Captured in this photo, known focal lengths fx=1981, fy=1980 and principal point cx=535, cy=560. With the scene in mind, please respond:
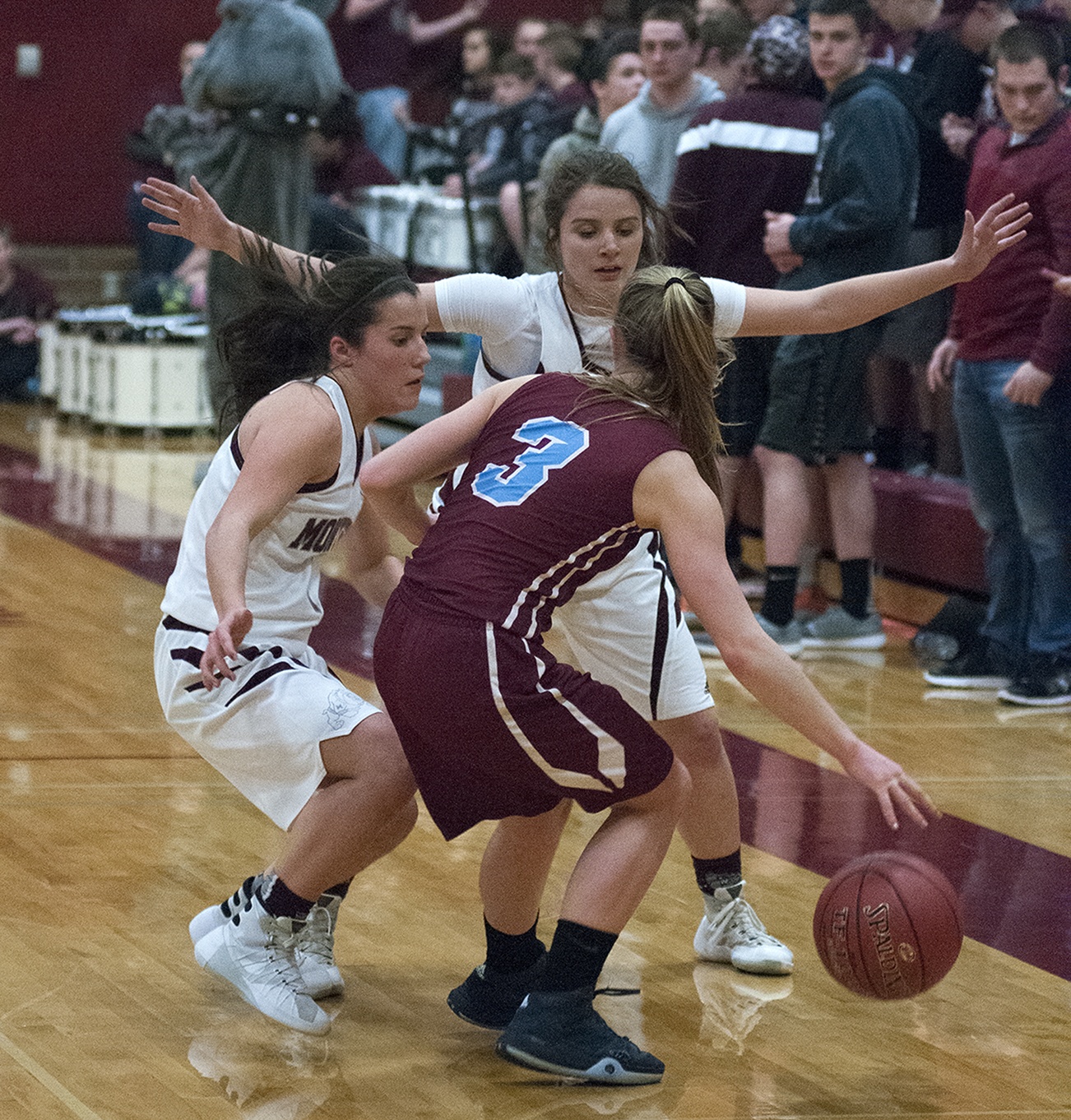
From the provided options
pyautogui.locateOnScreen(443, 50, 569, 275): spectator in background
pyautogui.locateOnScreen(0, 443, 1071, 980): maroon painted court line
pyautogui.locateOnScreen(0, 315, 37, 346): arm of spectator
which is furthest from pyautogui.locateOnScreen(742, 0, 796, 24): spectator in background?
pyautogui.locateOnScreen(0, 315, 37, 346): arm of spectator

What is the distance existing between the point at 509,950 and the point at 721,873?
0.54 meters

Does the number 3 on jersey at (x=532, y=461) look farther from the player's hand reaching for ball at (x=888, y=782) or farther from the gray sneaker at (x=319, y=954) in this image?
the gray sneaker at (x=319, y=954)

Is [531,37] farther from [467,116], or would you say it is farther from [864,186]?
[864,186]

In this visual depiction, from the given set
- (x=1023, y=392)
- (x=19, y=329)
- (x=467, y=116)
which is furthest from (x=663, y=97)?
(x=19, y=329)

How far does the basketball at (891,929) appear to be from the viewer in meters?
3.11

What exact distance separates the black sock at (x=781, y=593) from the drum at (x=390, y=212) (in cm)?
480

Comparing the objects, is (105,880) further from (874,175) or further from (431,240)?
(431,240)

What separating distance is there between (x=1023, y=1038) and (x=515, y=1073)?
0.88 metres

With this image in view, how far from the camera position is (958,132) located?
6.89 metres

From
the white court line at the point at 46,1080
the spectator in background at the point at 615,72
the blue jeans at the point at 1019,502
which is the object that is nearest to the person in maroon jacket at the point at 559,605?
the white court line at the point at 46,1080

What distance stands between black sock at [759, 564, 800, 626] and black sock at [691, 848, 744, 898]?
279 cm

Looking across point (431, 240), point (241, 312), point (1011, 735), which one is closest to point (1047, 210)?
point (1011, 735)

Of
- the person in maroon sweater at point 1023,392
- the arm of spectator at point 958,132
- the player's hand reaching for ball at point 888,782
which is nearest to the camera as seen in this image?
the player's hand reaching for ball at point 888,782

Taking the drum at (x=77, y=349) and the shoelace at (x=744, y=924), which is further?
the drum at (x=77, y=349)
